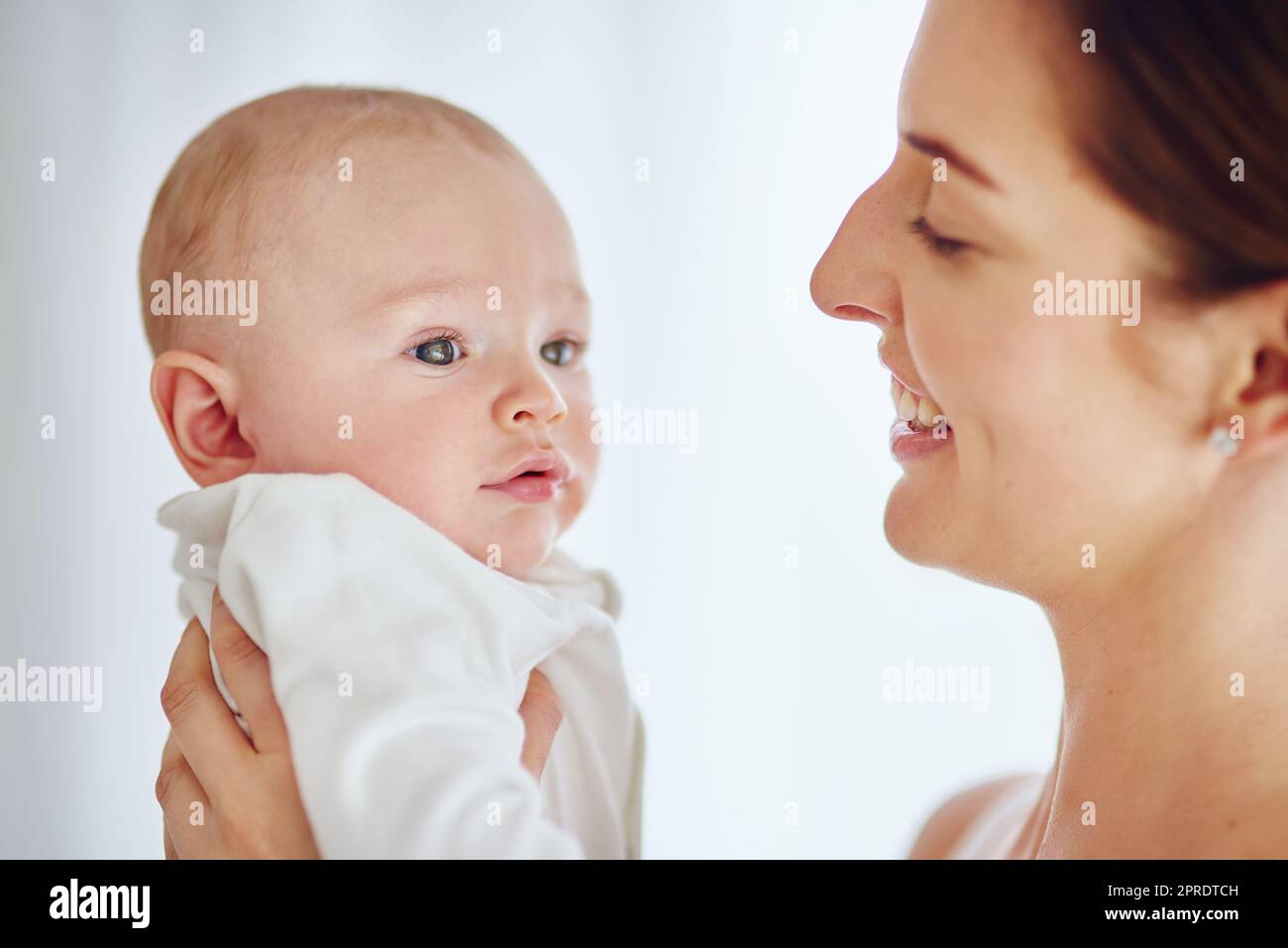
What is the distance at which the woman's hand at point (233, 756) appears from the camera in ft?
2.88

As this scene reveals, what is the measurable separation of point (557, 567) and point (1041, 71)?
2.30 ft

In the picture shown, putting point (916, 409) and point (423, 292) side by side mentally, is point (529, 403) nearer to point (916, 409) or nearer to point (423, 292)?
point (423, 292)

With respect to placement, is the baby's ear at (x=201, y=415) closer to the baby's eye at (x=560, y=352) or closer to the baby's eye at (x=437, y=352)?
the baby's eye at (x=437, y=352)

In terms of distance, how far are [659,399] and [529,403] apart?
59cm

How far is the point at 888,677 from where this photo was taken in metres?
1.60

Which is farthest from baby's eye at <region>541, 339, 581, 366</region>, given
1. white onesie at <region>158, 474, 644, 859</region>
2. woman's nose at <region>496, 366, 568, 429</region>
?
white onesie at <region>158, 474, 644, 859</region>

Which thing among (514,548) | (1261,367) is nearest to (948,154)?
(1261,367)

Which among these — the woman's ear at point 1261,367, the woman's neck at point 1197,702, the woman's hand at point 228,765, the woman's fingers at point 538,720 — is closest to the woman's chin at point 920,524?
the woman's neck at point 1197,702

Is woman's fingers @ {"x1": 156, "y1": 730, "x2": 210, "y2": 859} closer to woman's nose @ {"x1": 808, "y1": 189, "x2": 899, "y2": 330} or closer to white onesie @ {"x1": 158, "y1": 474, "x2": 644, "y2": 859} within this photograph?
white onesie @ {"x1": 158, "y1": 474, "x2": 644, "y2": 859}

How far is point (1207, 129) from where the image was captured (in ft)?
2.56

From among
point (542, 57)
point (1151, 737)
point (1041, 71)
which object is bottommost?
point (1151, 737)

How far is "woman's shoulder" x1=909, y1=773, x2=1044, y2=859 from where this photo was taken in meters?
1.23

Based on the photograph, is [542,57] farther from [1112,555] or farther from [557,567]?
[1112,555]
